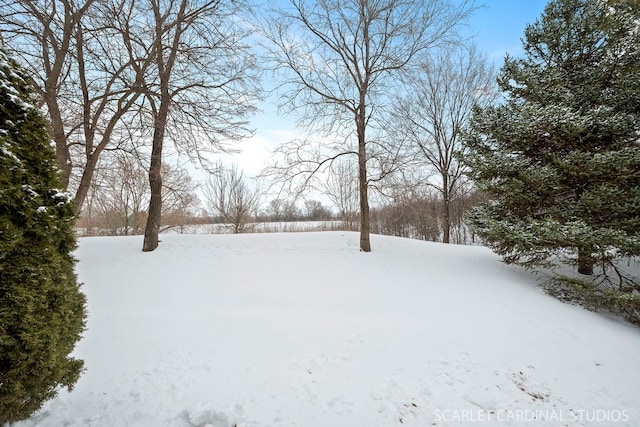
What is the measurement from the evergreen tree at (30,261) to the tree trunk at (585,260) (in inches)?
288

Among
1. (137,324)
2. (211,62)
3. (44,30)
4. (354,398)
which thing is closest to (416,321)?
(354,398)

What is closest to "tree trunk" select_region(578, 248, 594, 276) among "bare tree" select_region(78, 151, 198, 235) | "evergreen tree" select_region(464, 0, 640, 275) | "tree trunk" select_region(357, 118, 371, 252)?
"evergreen tree" select_region(464, 0, 640, 275)

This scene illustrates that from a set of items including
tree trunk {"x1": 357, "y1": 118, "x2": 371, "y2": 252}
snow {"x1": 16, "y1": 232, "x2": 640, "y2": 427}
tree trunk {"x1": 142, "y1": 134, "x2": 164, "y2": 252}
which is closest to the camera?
snow {"x1": 16, "y1": 232, "x2": 640, "y2": 427}

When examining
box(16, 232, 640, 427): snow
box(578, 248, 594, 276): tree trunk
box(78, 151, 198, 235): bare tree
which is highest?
box(78, 151, 198, 235): bare tree

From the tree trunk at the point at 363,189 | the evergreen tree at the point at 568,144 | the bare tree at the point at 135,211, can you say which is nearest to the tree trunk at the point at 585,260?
the evergreen tree at the point at 568,144

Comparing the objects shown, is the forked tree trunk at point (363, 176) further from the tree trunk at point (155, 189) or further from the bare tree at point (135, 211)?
the bare tree at point (135, 211)

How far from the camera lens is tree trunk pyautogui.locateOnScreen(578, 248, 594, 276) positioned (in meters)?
4.71

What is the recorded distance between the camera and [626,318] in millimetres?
4312

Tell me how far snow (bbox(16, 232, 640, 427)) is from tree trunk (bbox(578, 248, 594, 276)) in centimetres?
94

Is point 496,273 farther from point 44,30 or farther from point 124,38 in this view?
point 44,30

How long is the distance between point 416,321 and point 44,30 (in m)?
8.59

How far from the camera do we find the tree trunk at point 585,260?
4.71 meters

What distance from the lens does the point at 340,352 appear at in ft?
10.1

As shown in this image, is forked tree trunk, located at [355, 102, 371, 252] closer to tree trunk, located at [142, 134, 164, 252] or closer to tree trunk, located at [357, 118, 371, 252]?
tree trunk, located at [357, 118, 371, 252]
